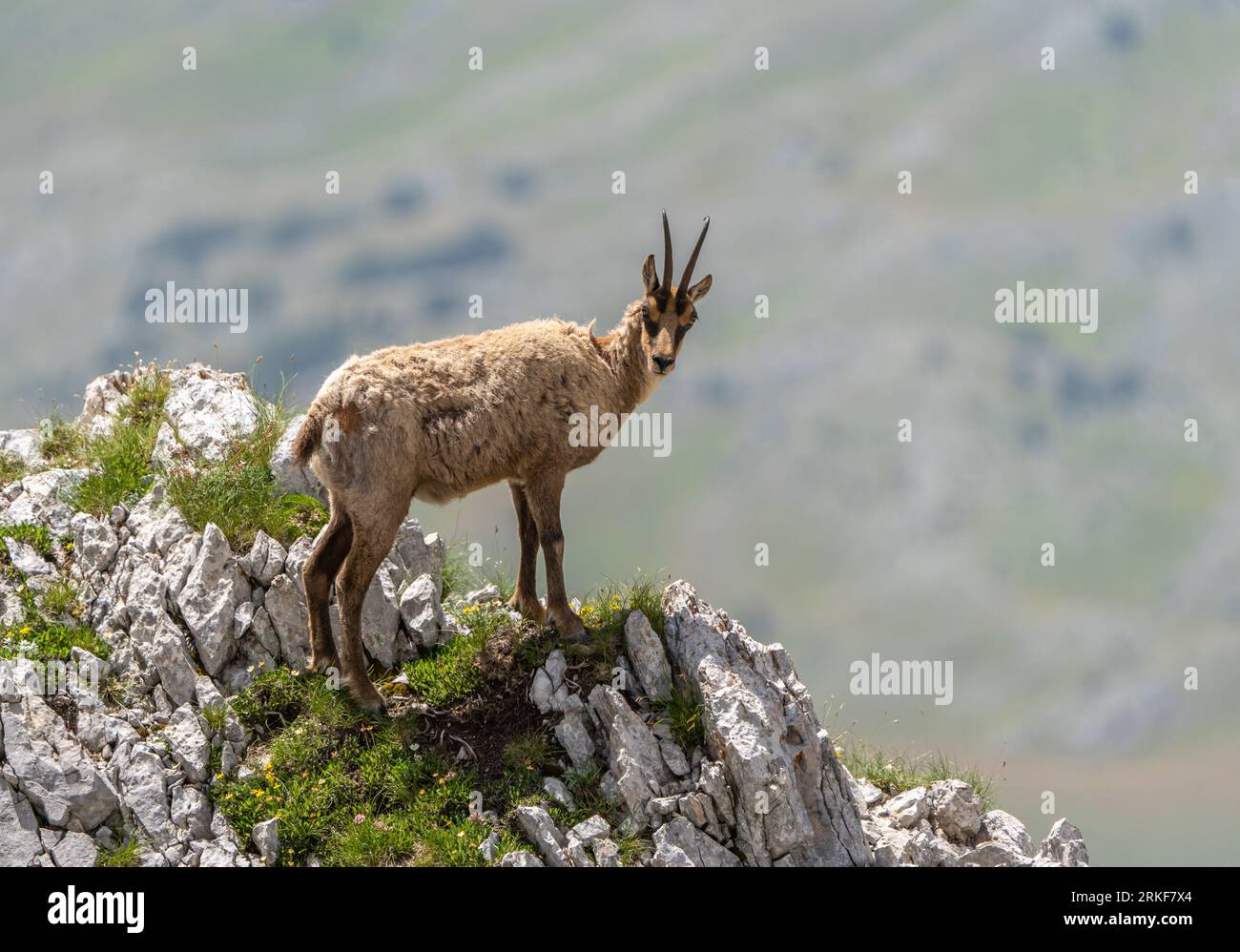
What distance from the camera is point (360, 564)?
51.8ft

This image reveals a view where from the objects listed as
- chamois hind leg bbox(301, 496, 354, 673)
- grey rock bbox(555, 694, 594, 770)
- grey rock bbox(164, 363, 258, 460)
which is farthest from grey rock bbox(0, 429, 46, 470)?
grey rock bbox(555, 694, 594, 770)

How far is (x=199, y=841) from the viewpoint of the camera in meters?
14.9

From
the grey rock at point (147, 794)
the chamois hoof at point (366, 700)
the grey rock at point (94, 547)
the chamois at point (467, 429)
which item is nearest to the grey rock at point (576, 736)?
the chamois at point (467, 429)

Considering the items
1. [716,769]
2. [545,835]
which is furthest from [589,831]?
[716,769]

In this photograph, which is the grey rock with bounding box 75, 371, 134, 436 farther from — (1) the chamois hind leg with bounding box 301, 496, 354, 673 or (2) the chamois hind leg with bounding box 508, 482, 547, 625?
(2) the chamois hind leg with bounding box 508, 482, 547, 625

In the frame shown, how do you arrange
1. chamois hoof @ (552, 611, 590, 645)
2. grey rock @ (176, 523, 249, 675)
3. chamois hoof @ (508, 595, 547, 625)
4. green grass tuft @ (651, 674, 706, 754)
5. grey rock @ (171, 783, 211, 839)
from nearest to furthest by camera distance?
grey rock @ (171, 783, 211, 839) → green grass tuft @ (651, 674, 706, 754) → grey rock @ (176, 523, 249, 675) → chamois hoof @ (552, 611, 590, 645) → chamois hoof @ (508, 595, 547, 625)

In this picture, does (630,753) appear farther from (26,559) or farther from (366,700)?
(26,559)

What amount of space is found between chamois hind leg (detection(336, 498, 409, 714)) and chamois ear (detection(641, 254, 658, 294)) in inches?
171

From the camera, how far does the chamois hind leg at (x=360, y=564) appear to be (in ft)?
51.6

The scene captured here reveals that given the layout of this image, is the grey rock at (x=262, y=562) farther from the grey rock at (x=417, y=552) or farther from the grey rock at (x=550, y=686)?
the grey rock at (x=550, y=686)

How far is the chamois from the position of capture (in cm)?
1578

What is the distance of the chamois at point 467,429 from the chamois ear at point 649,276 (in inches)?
0.5
